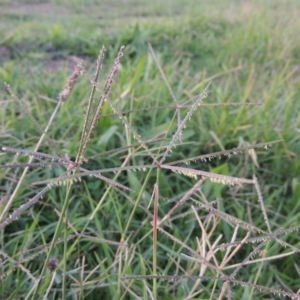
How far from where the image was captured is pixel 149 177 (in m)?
0.98

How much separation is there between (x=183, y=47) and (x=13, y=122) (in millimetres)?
1719

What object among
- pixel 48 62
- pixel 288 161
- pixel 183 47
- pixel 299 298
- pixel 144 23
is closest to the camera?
pixel 299 298

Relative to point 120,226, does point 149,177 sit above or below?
above

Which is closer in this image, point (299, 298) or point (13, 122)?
point (299, 298)

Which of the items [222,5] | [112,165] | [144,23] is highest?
[112,165]

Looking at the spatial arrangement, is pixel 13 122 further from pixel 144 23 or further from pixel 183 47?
pixel 144 23

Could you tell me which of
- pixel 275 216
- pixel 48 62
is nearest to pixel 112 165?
pixel 275 216

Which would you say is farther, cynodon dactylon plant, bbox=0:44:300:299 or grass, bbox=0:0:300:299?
cynodon dactylon plant, bbox=0:44:300:299

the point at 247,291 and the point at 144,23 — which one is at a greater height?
the point at 247,291

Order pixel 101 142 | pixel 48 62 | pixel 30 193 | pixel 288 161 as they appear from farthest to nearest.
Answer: pixel 48 62 < pixel 288 161 < pixel 101 142 < pixel 30 193

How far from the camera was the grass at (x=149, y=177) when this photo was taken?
787 millimetres

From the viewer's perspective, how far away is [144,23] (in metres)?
3.32

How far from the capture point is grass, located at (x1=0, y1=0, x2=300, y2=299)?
0.79 metres

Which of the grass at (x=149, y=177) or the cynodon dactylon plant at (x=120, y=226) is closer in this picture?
the grass at (x=149, y=177)
